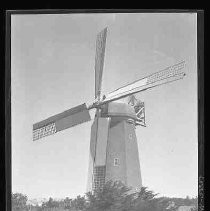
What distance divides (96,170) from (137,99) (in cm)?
99

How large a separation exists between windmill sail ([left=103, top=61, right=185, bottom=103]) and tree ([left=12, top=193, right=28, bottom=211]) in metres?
1.52

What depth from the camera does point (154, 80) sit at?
9.27 m

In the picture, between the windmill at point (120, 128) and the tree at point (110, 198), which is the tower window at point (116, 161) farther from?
the tree at point (110, 198)

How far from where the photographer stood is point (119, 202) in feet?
30.5

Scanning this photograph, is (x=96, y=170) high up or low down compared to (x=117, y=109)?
down

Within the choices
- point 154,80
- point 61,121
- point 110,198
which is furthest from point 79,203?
point 154,80

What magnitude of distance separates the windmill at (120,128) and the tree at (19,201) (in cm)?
71

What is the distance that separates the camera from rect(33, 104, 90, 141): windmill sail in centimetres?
925

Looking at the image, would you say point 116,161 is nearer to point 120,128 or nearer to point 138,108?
point 120,128

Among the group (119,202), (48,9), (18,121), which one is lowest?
(119,202)
